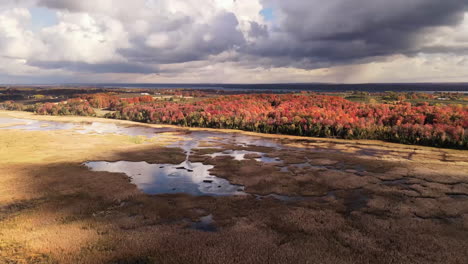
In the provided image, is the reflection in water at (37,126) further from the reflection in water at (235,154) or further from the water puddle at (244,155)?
the water puddle at (244,155)

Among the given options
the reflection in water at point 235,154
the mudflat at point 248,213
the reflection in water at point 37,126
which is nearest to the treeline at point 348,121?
the mudflat at point 248,213

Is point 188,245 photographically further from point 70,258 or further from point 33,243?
point 33,243

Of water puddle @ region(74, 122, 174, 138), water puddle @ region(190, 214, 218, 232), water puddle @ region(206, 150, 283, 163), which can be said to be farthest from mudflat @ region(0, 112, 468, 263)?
water puddle @ region(74, 122, 174, 138)

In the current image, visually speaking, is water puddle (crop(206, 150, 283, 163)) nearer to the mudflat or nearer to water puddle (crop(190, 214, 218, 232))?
the mudflat

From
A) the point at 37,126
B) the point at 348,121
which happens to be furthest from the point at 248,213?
the point at 37,126

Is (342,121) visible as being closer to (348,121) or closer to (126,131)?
(348,121)

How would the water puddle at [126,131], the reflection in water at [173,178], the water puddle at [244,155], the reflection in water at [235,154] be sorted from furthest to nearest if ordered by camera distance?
the water puddle at [126,131] → the reflection in water at [235,154] → the water puddle at [244,155] → the reflection in water at [173,178]
